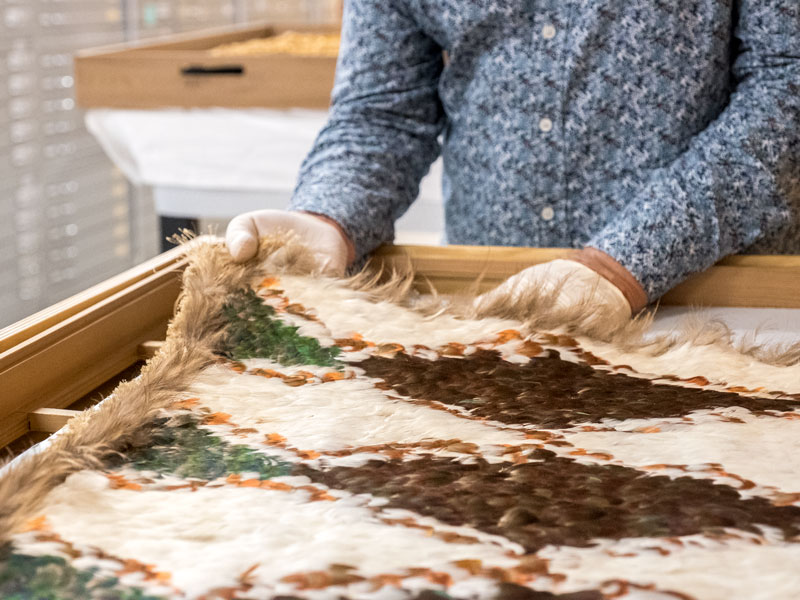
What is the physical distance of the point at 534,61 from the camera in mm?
1000

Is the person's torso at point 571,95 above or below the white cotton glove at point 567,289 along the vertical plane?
→ above

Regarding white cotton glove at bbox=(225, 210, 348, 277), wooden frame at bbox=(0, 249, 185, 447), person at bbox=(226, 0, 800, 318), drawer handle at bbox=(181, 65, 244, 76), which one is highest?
drawer handle at bbox=(181, 65, 244, 76)

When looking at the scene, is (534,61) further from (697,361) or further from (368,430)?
(368,430)

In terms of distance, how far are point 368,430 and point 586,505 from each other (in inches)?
5.8

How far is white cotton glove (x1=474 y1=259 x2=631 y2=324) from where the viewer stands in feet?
2.29

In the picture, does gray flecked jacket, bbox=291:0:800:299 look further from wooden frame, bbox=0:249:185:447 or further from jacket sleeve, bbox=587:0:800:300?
wooden frame, bbox=0:249:185:447

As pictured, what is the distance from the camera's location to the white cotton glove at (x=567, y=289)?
2.29 feet

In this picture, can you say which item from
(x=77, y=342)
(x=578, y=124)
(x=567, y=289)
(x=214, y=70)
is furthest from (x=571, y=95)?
(x=214, y=70)

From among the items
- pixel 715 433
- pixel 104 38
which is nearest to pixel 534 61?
pixel 715 433

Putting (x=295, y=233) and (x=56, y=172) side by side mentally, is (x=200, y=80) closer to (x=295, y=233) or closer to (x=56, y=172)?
(x=56, y=172)

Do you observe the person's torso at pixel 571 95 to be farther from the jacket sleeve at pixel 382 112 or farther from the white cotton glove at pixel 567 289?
the white cotton glove at pixel 567 289

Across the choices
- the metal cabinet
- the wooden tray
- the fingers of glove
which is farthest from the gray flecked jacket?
the metal cabinet

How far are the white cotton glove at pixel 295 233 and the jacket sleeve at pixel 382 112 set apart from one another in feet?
0.32

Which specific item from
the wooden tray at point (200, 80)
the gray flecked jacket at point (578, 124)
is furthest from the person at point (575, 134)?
the wooden tray at point (200, 80)
